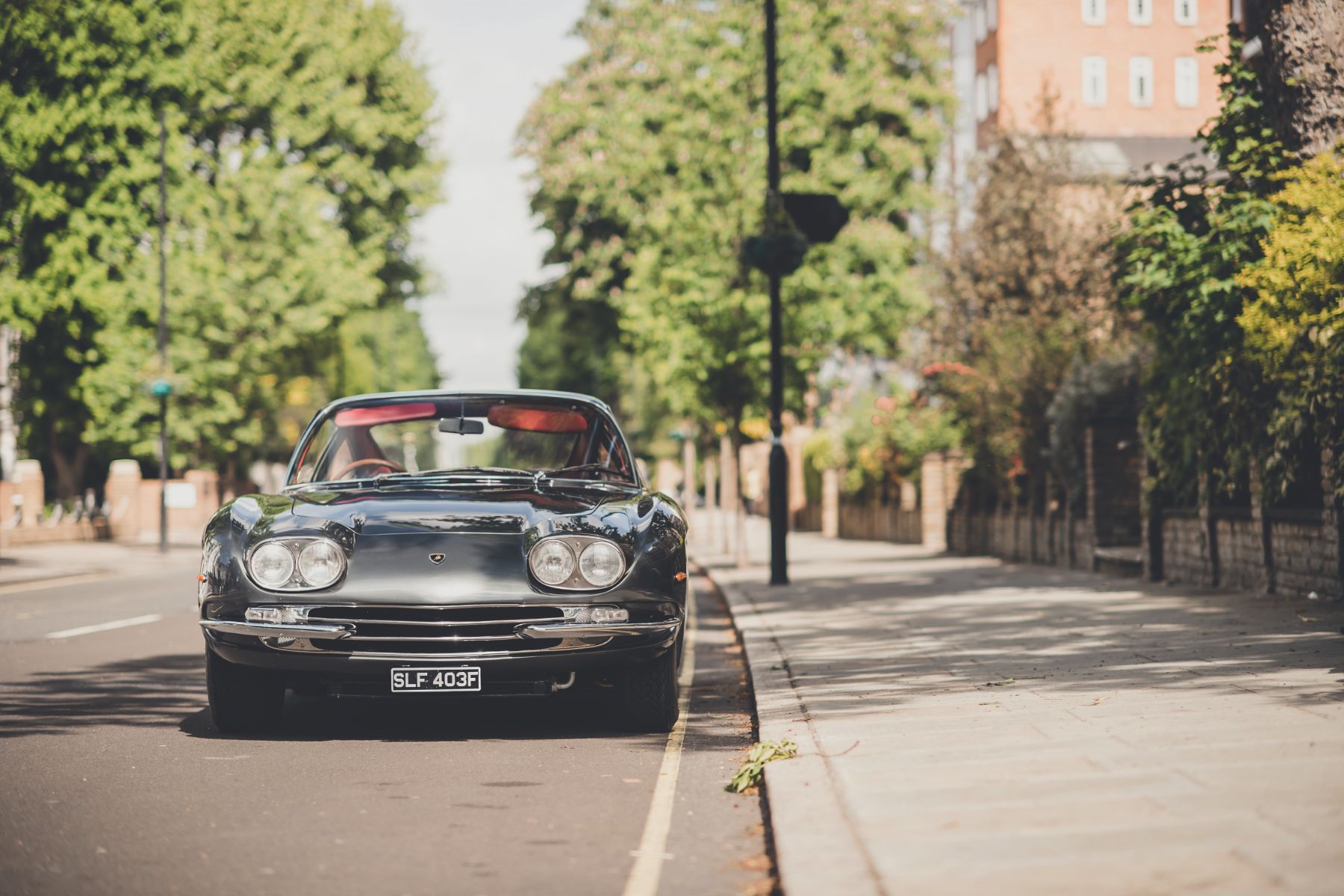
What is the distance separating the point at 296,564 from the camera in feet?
23.7

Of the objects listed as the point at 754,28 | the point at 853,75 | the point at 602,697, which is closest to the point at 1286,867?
the point at 602,697

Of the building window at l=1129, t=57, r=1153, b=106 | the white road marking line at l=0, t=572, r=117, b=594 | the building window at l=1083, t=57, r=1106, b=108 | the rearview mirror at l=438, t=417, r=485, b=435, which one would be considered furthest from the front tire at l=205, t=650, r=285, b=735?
the building window at l=1129, t=57, r=1153, b=106

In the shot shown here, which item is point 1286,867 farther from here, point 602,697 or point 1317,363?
point 1317,363

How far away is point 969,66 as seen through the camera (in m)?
65.6

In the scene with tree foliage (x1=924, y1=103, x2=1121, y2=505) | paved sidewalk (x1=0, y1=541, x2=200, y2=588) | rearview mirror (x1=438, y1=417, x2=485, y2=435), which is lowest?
paved sidewalk (x1=0, y1=541, x2=200, y2=588)

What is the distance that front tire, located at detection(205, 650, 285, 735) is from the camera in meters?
7.48

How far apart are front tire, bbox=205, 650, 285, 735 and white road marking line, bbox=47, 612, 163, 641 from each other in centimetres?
635

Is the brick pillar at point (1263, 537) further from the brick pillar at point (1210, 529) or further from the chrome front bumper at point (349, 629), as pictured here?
the chrome front bumper at point (349, 629)

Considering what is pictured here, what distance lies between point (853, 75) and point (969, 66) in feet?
95.9

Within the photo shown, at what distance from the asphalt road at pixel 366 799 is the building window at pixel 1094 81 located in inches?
2057

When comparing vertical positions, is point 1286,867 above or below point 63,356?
below

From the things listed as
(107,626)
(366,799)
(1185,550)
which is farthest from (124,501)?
(366,799)

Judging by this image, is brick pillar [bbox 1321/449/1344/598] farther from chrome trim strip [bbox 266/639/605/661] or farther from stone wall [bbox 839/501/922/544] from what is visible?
stone wall [bbox 839/501/922/544]

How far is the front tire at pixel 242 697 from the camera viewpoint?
748cm
